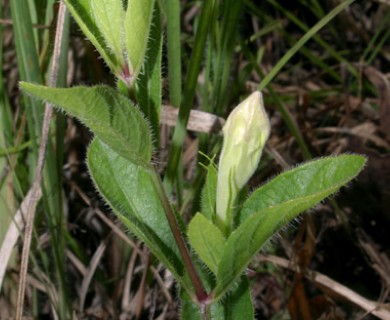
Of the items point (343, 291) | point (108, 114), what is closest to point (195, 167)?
point (343, 291)

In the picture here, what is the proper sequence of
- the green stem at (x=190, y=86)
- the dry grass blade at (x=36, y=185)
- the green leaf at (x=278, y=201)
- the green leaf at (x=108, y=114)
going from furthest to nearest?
the dry grass blade at (x=36, y=185)
the green stem at (x=190, y=86)
the green leaf at (x=278, y=201)
the green leaf at (x=108, y=114)

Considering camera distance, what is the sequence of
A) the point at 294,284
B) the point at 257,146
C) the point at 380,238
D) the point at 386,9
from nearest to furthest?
the point at 257,146, the point at 294,284, the point at 380,238, the point at 386,9

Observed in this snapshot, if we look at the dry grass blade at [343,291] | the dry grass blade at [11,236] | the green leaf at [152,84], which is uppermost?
the green leaf at [152,84]

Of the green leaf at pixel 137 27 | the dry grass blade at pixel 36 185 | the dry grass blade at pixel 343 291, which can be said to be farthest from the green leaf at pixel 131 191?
the dry grass blade at pixel 343 291

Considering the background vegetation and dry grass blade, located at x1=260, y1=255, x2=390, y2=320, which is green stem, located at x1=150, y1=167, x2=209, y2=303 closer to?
the background vegetation

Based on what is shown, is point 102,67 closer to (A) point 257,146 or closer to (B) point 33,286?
(B) point 33,286

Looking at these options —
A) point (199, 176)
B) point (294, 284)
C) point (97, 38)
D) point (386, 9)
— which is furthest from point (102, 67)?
point (386, 9)

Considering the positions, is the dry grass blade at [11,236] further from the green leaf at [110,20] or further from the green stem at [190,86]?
the green leaf at [110,20]
